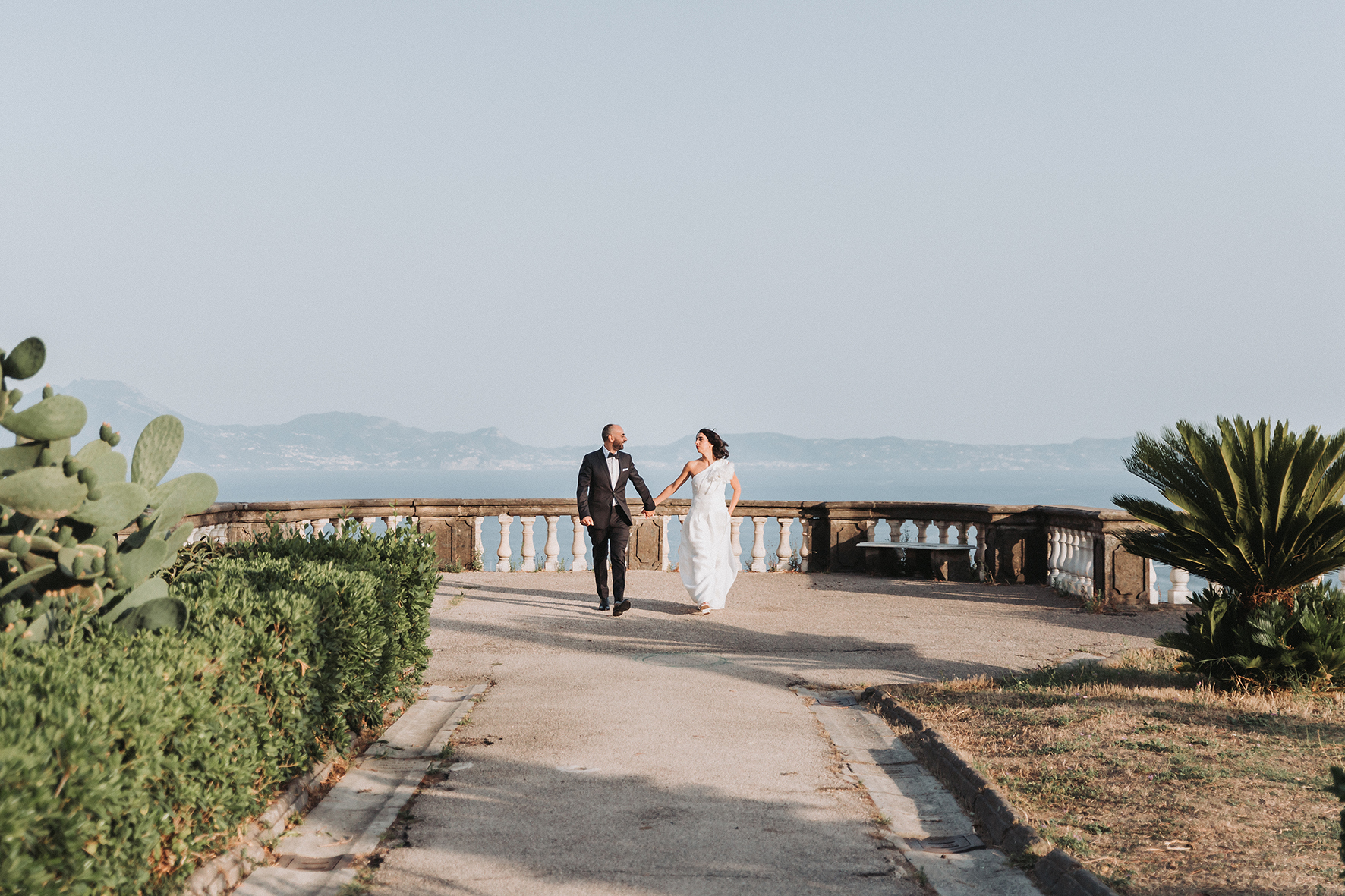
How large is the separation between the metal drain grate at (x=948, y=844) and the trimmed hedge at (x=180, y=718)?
2744 mm

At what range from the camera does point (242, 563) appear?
19.0 ft

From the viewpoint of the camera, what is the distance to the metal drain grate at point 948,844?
4.30 metres

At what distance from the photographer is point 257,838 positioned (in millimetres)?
4078

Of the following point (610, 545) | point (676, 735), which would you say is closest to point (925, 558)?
point (610, 545)

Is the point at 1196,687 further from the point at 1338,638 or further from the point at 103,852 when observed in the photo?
the point at 103,852

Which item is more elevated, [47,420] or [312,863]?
[47,420]

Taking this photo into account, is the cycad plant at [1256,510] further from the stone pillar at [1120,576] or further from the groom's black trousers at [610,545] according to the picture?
the groom's black trousers at [610,545]

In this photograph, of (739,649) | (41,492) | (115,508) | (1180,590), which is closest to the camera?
(41,492)

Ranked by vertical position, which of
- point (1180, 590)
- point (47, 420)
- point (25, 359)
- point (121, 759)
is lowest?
point (1180, 590)

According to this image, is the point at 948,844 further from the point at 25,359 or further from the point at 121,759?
the point at 25,359

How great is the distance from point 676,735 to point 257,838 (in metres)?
2.59

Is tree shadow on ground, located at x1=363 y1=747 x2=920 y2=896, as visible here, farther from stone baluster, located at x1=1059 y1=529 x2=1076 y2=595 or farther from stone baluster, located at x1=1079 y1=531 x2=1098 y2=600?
stone baluster, located at x1=1059 y1=529 x2=1076 y2=595

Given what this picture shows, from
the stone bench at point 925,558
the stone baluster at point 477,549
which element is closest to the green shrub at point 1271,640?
the stone bench at point 925,558

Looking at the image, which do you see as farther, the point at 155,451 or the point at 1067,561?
the point at 1067,561
